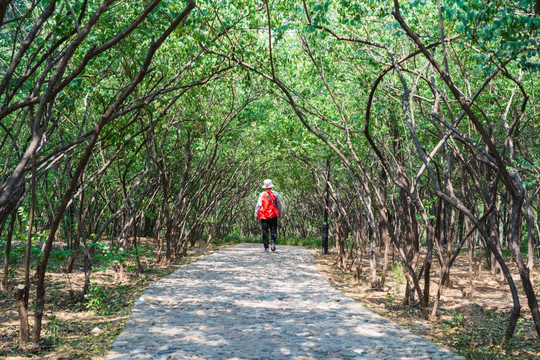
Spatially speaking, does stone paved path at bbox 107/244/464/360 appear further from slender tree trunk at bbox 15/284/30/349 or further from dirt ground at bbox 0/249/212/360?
slender tree trunk at bbox 15/284/30/349

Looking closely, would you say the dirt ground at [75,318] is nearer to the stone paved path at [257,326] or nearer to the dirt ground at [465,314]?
the stone paved path at [257,326]

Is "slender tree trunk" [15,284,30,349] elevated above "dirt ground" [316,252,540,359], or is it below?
above

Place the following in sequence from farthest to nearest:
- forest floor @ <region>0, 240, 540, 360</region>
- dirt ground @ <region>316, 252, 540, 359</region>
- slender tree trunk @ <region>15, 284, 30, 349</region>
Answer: dirt ground @ <region>316, 252, 540, 359</region> → forest floor @ <region>0, 240, 540, 360</region> → slender tree trunk @ <region>15, 284, 30, 349</region>

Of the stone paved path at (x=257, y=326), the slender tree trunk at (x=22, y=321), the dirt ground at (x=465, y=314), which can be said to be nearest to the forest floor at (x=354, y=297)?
the dirt ground at (x=465, y=314)

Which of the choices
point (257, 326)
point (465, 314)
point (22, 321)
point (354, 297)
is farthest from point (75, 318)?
point (465, 314)

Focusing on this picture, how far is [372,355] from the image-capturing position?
14.7ft

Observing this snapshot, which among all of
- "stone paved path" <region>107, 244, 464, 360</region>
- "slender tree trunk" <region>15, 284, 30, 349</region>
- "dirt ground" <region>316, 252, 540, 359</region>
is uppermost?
"slender tree trunk" <region>15, 284, 30, 349</region>

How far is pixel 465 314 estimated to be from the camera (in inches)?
297

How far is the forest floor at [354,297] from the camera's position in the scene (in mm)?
4773

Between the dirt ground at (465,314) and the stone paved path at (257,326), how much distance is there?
0.36m

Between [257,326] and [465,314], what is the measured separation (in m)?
3.51

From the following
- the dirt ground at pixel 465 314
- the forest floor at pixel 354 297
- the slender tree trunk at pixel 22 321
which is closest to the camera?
the slender tree trunk at pixel 22 321

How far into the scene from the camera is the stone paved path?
4.56 m

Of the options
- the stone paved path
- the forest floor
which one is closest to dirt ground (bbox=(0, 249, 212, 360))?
the forest floor
